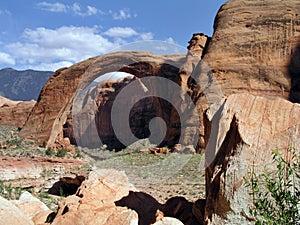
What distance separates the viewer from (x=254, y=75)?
2262 centimetres

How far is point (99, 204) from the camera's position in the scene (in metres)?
6.74

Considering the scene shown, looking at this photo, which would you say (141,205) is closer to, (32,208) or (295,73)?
(32,208)

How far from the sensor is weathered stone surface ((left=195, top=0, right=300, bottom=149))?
22.2 metres

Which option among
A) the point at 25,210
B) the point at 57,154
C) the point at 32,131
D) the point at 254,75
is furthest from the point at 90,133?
the point at 25,210

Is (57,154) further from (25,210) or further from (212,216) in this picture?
(212,216)

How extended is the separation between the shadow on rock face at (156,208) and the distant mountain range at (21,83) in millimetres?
156112

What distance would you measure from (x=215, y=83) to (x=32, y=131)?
16.7 metres

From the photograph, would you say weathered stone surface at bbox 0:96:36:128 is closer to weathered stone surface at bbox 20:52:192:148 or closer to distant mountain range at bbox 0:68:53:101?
weathered stone surface at bbox 20:52:192:148

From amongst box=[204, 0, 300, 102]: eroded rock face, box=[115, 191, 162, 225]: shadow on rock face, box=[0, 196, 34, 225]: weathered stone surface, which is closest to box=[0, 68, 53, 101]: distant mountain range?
box=[204, 0, 300, 102]: eroded rock face

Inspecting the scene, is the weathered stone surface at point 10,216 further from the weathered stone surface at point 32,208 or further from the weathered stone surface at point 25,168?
the weathered stone surface at point 25,168

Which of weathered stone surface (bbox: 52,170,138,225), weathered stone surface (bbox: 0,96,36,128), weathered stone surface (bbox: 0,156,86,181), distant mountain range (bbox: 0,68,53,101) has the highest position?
distant mountain range (bbox: 0,68,53,101)

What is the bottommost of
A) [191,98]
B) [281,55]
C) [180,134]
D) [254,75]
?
[180,134]

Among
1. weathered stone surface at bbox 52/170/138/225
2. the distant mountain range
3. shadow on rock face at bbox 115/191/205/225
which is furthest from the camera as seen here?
the distant mountain range

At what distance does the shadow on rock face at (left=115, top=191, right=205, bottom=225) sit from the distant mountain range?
6146 inches
